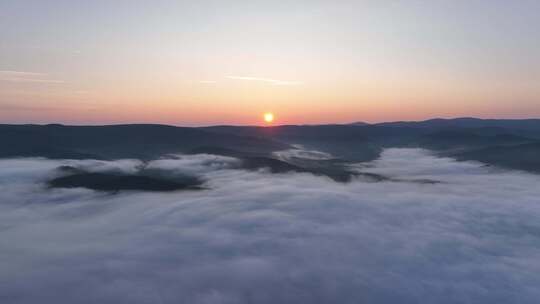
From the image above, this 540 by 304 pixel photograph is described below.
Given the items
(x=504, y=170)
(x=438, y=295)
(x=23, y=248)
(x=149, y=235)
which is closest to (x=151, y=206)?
(x=149, y=235)

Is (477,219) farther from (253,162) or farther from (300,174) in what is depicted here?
(253,162)

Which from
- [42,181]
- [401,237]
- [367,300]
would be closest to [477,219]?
[401,237]

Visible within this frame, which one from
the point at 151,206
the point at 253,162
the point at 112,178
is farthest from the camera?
the point at 253,162

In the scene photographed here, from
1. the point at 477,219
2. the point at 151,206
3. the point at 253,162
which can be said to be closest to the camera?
the point at 477,219

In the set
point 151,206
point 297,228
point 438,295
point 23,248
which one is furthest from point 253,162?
point 438,295

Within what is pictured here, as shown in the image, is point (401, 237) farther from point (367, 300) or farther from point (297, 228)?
point (367, 300)

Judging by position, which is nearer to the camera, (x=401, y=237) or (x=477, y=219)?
(x=401, y=237)

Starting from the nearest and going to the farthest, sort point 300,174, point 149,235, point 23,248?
point 23,248 → point 149,235 → point 300,174

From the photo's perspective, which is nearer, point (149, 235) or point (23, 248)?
point (23, 248)

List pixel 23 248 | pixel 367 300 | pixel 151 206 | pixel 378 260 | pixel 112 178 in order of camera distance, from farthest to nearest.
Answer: pixel 112 178 → pixel 151 206 → pixel 23 248 → pixel 378 260 → pixel 367 300
